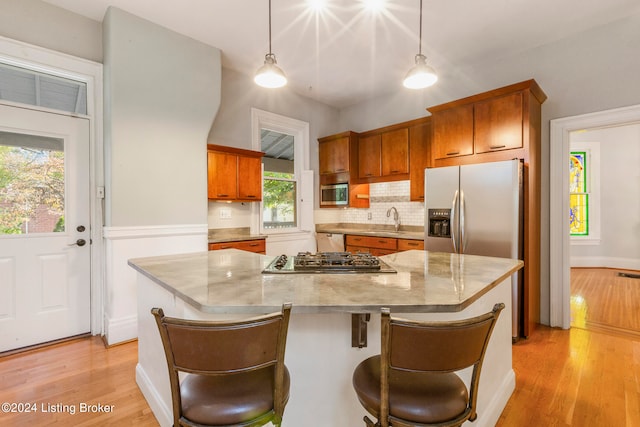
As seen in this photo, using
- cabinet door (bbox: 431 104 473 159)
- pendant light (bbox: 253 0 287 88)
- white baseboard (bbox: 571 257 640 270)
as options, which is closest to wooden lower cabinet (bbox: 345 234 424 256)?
cabinet door (bbox: 431 104 473 159)

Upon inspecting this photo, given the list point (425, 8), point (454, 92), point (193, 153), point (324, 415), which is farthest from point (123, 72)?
point (454, 92)

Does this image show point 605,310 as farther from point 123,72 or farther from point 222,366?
point 123,72

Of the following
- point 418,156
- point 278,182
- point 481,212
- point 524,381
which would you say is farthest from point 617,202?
point 278,182

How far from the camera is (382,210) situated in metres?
4.94

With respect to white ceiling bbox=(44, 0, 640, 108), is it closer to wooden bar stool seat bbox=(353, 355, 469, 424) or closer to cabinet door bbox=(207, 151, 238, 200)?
cabinet door bbox=(207, 151, 238, 200)

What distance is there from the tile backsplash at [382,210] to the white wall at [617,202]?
4.15m

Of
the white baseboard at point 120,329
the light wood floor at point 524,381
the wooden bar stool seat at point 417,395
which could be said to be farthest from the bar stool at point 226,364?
the white baseboard at point 120,329

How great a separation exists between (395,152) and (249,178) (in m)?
2.06

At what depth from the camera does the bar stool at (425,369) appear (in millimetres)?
924

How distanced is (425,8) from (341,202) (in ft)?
9.14

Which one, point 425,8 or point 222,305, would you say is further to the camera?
point 425,8

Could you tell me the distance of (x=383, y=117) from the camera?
4.84m

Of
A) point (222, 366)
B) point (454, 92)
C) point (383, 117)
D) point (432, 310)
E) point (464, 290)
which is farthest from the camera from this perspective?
point (383, 117)

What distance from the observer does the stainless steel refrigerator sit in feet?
9.39
